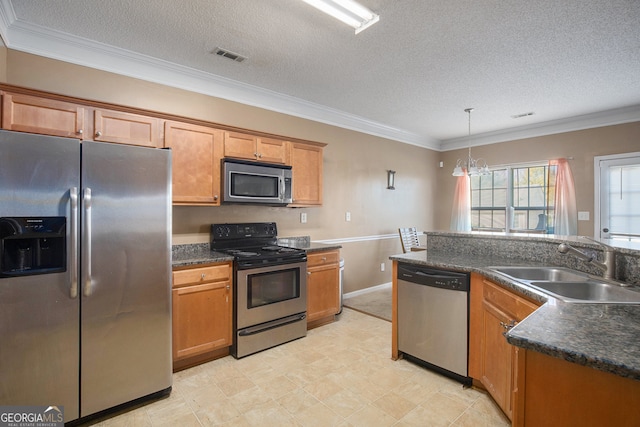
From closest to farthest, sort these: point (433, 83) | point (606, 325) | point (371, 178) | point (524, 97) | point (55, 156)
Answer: point (606, 325) < point (55, 156) < point (433, 83) < point (524, 97) < point (371, 178)

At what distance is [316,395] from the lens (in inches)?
85.7

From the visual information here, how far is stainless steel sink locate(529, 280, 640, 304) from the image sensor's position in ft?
4.81

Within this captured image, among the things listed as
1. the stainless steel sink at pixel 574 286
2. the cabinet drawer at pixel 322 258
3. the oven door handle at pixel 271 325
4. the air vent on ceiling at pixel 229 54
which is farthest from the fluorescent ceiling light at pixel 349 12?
the oven door handle at pixel 271 325

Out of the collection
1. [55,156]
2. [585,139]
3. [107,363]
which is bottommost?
[107,363]

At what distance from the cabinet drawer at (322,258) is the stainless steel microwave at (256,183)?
66 centimetres

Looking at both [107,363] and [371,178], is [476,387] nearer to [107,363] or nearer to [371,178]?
[107,363]

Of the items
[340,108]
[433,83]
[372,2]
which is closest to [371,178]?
[340,108]

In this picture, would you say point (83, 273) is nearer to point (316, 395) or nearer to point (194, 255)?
point (194, 255)

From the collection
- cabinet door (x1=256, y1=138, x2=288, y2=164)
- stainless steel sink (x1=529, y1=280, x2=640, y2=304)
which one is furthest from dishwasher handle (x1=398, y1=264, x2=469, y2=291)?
cabinet door (x1=256, y1=138, x2=288, y2=164)

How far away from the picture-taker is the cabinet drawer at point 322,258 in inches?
131

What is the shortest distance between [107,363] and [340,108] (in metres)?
3.68

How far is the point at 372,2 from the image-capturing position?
2059 millimetres

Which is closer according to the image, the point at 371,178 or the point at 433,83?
the point at 433,83

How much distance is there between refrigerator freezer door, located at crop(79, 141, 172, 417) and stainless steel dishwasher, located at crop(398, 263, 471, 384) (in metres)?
1.84
